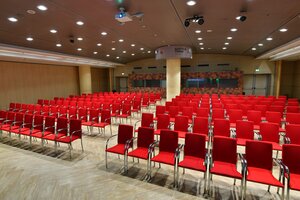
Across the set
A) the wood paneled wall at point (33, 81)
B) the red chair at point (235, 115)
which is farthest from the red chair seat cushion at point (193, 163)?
the wood paneled wall at point (33, 81)

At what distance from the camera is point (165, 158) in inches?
136

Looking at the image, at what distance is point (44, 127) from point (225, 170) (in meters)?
4.93

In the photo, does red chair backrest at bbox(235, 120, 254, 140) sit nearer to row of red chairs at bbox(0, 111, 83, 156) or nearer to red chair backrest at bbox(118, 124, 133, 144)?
red chair backrest at bbox(118, 124, 133, 144)

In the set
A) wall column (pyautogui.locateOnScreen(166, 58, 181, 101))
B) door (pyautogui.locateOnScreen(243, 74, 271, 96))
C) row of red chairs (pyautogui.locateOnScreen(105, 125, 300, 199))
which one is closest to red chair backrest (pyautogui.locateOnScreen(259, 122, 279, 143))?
row of red chairs (pyautogui.locateOnScreen(105, 125, 300, 199))

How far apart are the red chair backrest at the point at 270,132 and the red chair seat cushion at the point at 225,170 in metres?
1.58

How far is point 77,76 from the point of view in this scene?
17062 millimetres

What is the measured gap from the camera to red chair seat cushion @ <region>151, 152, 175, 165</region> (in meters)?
3.30

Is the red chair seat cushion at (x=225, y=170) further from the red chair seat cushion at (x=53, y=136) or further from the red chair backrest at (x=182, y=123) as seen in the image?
the red chair seat cushion at (x=53, y=136)

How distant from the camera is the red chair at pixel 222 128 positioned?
4.50m

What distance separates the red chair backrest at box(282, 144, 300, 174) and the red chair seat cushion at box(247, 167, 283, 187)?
35cm

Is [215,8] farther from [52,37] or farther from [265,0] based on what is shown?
[52,37]

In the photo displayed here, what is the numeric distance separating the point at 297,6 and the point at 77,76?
16.4 m

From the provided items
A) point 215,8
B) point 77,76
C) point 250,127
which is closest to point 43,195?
point 250,127

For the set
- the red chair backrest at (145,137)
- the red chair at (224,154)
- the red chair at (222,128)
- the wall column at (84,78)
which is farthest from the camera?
the wall column at (84,78)
